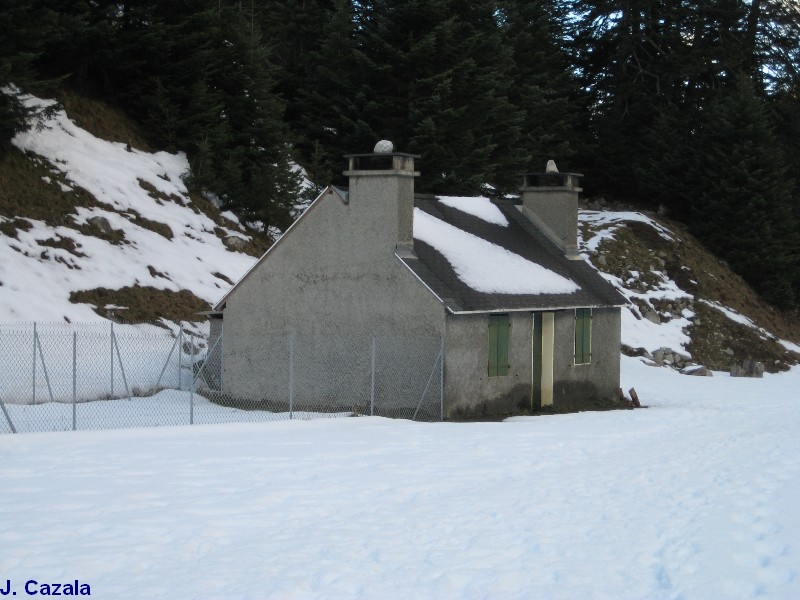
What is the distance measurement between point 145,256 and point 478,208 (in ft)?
31.3

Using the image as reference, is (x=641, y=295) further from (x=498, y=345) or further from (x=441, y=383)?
(x=441, y=383)

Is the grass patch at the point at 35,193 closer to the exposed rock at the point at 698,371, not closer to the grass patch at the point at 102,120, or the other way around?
the grass patch at the point at 102,120

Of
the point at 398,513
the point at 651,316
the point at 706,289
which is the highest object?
the point at 706,289

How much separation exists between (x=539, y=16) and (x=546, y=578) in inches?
1971

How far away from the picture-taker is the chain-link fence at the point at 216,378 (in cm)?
2147

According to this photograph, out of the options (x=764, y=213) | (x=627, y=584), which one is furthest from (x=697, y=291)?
(x=627, y=584)

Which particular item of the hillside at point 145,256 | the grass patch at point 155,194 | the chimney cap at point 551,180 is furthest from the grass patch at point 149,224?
the chimney cap at point 551,180

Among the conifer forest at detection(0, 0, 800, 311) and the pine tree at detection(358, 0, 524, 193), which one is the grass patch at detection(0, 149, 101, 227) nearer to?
the conifer forest at detection(0, 0, 800, 311)

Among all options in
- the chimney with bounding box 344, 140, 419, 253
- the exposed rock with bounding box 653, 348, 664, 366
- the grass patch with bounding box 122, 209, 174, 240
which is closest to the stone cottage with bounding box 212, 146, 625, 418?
the chimney with bounding box 344, 140, 419, 253

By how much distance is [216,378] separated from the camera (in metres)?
25.2

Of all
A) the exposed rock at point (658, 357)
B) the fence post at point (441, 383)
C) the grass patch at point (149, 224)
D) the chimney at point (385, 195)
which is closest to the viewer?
the fence post at point (441, 383)

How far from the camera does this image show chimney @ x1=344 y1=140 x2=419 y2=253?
22797 millimetres

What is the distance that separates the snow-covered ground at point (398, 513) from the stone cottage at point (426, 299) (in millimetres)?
2890

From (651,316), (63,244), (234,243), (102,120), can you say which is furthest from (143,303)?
(651,316)
